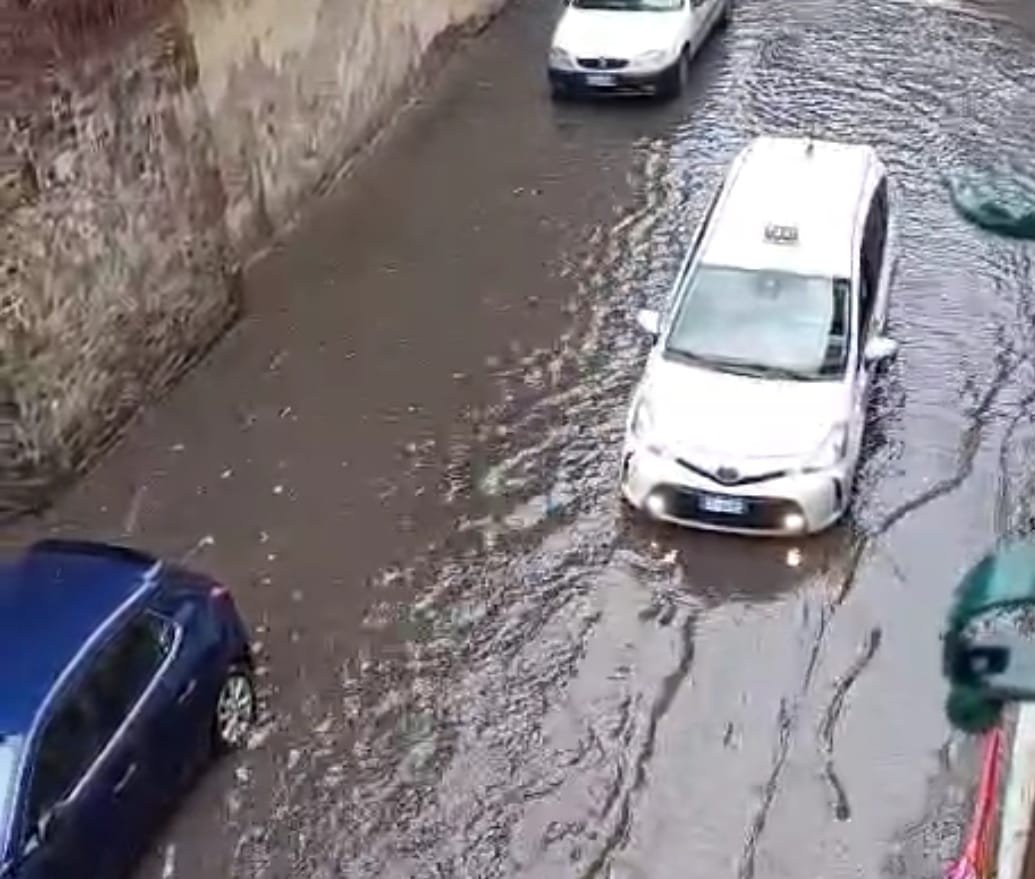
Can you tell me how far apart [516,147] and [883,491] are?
24.3ft

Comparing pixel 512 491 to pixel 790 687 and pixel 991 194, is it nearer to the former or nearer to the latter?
pixel 790 687

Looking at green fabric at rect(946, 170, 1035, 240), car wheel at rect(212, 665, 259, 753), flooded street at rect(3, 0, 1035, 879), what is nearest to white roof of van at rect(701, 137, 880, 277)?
flooded street at rect(3, 0, 1035, 879)

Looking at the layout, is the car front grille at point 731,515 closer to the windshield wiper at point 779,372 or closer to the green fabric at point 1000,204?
the windshield wiper at point 779,372

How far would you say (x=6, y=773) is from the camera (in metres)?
8.58

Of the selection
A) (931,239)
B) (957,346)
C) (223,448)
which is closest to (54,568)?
(223,448)

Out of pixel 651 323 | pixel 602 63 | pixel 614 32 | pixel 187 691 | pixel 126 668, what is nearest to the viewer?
pixel 126 668

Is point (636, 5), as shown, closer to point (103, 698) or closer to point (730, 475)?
point (730, 475)

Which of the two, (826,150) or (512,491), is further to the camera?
(826,150)

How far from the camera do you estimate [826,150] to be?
14.7 metres

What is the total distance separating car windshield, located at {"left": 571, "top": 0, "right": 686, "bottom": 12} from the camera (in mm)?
20267

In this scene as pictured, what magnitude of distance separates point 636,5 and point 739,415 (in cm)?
937

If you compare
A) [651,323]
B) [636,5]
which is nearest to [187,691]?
[651,323]

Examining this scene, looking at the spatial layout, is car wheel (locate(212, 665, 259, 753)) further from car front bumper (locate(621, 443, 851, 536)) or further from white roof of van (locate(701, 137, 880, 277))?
white roof of van (locate(701, 137, 880, 277))

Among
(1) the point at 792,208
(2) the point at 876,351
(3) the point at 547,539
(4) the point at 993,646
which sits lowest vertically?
(3) the point at 547,539
